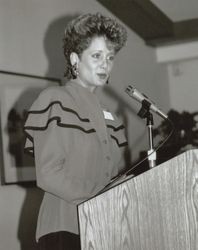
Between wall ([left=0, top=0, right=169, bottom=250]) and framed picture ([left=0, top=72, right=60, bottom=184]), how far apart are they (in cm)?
7

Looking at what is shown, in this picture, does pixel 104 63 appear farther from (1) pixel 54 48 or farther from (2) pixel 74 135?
(1) pixel 54 48

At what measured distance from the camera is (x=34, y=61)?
4.88 meters

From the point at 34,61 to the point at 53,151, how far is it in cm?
302

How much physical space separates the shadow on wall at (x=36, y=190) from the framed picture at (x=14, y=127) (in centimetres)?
14

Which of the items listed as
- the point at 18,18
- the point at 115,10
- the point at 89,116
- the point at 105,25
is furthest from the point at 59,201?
the point at 115,10

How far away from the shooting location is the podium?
1643mm

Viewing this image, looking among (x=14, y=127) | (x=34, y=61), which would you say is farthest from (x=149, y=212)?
(x=34, y=61)

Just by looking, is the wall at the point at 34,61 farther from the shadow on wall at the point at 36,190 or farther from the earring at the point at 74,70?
the earring at the point at 74,70

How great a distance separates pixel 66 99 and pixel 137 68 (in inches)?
190

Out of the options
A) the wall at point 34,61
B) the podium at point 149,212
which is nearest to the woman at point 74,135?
the podium at point 149,212

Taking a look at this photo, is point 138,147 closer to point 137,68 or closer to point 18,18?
point 137,68

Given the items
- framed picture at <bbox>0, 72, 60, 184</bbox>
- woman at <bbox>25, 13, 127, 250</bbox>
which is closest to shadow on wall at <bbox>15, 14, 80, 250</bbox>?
framed picture at <bbox>0, 72, 60, 184</bbox>

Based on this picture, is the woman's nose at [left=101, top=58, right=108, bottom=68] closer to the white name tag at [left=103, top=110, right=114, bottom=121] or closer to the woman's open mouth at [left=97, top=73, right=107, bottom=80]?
the woman's open mouth at [left=97, top=73, right=107, bottom=80]

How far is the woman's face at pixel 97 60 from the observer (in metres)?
2.16
